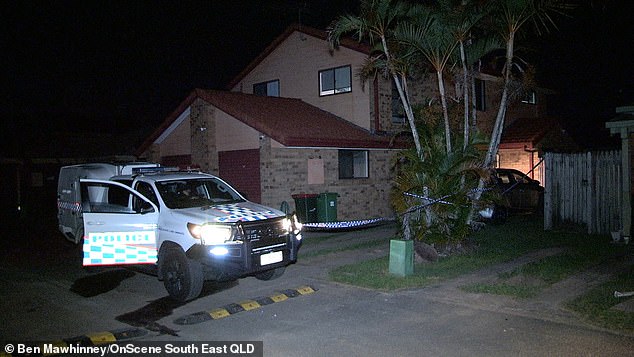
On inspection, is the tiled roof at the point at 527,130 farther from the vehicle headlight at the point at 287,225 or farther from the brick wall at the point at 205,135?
the vehicle headlight at the point at 287,225

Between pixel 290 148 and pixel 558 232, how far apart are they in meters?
7.52

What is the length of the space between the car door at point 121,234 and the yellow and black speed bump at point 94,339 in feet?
6.76

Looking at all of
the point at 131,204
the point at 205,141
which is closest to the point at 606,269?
the point at 131,204

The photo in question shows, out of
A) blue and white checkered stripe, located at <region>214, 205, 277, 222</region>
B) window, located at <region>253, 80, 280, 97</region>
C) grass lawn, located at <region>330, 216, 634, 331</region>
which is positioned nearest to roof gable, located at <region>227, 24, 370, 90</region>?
window, located at <region>253, 80, 280, 97</region>

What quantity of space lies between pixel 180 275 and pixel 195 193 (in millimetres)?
2061

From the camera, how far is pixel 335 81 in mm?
19391

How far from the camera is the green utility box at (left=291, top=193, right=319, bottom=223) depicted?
1536 cm

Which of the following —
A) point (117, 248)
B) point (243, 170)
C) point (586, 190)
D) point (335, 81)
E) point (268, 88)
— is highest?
point (268, 88)

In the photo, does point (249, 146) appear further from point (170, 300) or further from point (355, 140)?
point (170, 300)

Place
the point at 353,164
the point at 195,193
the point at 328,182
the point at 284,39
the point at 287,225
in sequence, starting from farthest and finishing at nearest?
the point at 284,39
the point at 353,164
the point at 328,182
the point at 195,193
the point at 287,225

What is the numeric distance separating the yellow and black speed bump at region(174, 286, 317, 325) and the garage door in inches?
285

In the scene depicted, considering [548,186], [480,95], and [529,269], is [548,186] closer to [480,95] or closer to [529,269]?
[529,269]

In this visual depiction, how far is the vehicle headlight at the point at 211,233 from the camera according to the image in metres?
7.88

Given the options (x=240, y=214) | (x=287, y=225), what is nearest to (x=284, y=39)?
(x=287, y=225)
